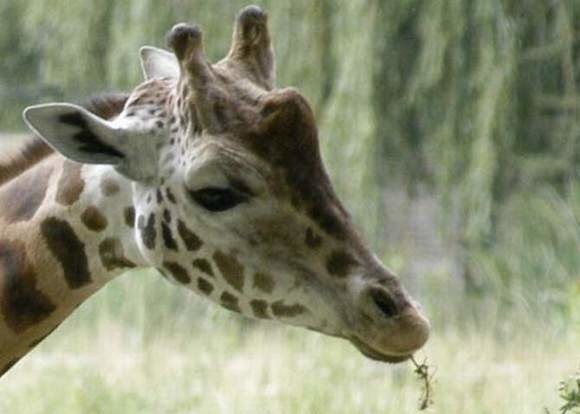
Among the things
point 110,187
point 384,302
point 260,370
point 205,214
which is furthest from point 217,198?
point 260,370

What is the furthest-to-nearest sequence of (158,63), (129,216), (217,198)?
(158,63) < (129,216) < (217,198)

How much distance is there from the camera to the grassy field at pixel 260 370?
5.49 metres

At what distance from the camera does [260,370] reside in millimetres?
6062

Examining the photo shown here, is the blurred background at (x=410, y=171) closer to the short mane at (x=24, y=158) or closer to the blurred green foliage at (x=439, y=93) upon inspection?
the blurred green foliage at (x=439, y=93)

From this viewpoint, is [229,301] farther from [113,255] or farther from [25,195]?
[25,195]

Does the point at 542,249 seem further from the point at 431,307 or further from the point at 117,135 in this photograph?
the point at 117,135

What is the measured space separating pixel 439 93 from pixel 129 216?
4277 millimetres

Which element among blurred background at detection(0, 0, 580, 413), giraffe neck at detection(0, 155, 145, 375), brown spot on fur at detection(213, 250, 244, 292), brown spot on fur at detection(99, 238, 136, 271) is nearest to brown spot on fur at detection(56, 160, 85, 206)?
giraffe neck at detection(0, 155, 145, 375)

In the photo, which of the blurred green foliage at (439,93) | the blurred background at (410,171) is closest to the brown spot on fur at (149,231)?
the blurred background at (410,171)

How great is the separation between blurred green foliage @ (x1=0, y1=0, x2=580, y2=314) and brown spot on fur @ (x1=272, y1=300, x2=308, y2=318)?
13.1 feet

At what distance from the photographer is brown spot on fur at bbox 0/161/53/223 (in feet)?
12.4

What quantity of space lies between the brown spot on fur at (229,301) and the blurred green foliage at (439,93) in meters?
3.95

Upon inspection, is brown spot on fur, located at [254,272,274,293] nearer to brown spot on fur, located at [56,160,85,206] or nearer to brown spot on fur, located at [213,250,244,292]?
brown spot on fur, located at [213,250,244,292]

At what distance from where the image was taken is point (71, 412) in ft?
17.9
